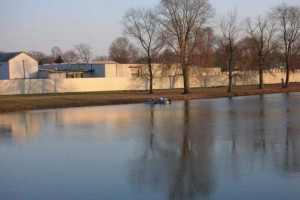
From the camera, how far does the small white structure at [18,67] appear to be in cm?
8931

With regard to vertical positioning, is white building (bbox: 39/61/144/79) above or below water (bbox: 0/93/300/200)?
above

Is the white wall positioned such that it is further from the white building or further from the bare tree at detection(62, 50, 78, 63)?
the bare tree at detection(62, 50, 78, 63)

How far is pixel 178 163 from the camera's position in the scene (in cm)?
1265

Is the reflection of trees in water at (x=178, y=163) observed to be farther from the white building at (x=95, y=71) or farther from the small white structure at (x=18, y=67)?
the small white structure at (x=18, y=67)

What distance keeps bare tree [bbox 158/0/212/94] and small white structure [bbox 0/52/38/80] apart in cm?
4098

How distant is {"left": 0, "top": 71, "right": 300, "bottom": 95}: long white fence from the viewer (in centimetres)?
6178

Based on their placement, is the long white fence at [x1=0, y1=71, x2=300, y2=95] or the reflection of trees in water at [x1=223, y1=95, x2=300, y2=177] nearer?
the reflection of trees in water at [x1=223, y1=95, x2=300, y2=177]

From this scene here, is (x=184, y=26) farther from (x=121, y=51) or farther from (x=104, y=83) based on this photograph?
(x=121, y=51)

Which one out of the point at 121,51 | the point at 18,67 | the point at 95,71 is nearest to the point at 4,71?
the point at 18,67

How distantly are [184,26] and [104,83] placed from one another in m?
19.3

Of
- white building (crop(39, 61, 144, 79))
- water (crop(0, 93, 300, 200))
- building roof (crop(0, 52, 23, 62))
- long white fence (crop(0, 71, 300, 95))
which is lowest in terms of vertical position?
water (crop(0, 93, 300, 200))

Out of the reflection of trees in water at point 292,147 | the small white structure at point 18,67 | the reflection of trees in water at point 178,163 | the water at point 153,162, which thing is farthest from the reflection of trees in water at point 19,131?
the small white structure at point 18,67

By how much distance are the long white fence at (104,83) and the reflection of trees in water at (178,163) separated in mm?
44923

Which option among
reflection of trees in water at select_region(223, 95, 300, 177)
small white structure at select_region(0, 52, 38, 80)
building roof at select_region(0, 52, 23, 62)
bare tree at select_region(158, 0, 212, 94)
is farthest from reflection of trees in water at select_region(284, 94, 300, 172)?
building roof at select_region(0, 52, 23, 62)
